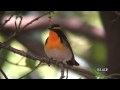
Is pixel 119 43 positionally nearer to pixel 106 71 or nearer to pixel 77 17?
pixel 106 71

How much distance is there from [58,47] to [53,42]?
0.13 feet

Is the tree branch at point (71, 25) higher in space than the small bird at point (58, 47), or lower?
higher

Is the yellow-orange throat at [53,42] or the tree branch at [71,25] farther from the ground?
the tree branch at [71,25]

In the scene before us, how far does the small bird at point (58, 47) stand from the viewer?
2164 mm

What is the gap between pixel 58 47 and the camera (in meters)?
2.21

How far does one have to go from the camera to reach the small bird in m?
2.16

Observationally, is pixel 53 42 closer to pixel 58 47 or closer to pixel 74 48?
pixel 58 47

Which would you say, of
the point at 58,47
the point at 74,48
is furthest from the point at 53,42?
the point at 74,48

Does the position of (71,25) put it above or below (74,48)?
above

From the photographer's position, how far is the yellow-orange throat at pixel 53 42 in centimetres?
218

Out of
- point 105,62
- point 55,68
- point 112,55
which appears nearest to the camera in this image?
point 112,55
